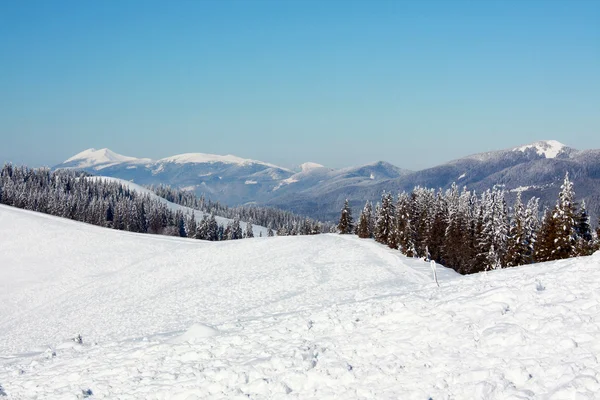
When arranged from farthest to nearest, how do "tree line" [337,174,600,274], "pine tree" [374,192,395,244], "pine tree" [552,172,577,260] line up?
1. "pine tree" [374,192,395,244]
2. "tree line" [337,174,600,274]
3. "pine tree" [552,172,577,260]

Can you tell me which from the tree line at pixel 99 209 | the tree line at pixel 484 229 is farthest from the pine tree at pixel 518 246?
the tree line at pixel 99 209

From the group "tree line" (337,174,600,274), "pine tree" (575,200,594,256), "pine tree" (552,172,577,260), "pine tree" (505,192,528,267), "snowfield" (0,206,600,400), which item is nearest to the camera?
"snowfield" (0,206,600,400)

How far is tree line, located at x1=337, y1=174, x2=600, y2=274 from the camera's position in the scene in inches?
1743

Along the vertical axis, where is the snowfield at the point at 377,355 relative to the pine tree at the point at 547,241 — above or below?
above

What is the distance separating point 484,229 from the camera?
186 feet

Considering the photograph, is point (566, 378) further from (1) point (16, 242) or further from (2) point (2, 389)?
(1) point (16, 242)

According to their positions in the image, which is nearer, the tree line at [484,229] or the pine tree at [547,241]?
the tree line at [484,229]

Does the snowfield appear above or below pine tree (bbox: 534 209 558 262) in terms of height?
above

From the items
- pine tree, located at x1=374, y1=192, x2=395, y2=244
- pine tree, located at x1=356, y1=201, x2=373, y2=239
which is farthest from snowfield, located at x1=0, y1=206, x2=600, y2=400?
pine tree, located at x1=356, y1=201, x2=373, y2=239

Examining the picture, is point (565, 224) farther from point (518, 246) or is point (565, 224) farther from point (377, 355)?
point (377, 355)

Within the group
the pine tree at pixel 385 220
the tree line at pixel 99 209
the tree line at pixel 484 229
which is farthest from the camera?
the tree line at pixel 99 209

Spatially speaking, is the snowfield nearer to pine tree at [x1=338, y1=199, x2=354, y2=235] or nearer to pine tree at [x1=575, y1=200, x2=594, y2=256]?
pine tree at [x1=575, y1=200, x2=594, y2=256]

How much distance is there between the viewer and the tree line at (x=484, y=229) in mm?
44281

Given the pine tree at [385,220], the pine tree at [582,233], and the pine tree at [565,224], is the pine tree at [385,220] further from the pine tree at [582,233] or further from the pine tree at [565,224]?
the pine tree at [582,233]
